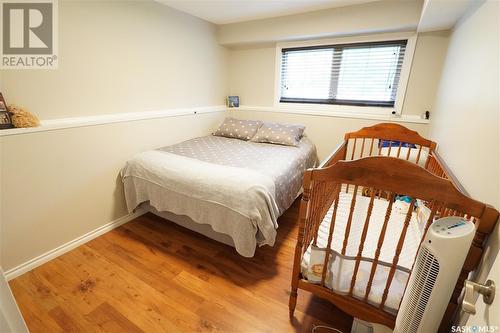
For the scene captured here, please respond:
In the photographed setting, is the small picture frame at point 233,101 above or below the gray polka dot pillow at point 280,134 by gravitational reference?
above

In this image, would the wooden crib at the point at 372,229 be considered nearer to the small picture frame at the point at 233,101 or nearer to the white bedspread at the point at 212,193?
the white bedspread at the point at 212,193

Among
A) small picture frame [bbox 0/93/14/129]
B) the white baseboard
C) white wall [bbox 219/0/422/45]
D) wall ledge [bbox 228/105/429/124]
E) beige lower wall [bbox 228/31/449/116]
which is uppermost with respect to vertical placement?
white wall [bbox 219/0/422/45]

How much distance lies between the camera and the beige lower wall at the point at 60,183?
1.59 m

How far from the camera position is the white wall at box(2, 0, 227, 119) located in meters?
1.73

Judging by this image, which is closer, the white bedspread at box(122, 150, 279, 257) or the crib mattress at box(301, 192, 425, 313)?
the crib mattress at box(301, 192, 425, 313)

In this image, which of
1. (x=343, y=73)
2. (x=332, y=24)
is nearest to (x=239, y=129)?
(x=343, y=73)

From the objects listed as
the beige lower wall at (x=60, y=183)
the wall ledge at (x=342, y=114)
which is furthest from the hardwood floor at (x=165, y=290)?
the wall ledge at (x=342, y=114)

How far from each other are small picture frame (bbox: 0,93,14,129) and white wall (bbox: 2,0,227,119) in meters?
0.07

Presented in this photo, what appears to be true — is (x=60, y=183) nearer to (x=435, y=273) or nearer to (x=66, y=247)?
(x=66, y=247)

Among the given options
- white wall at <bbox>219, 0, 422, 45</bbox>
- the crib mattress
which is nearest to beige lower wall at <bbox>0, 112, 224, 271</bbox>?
white wall at <bbox>219, 0, 422, 45</bbox>

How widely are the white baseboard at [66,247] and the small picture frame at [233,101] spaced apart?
82.3 inches

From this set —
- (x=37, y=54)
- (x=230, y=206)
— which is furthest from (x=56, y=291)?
(x=37, y=54)

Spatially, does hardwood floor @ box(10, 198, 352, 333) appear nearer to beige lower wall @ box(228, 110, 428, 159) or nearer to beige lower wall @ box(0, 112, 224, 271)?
beige lower wall @ box(0, 112, 224, 271)

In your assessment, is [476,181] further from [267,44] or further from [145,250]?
[267,44]
